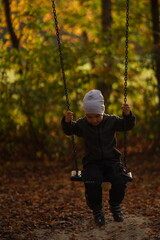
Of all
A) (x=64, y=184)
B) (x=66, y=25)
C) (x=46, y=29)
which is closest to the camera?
(x=64, y=184)

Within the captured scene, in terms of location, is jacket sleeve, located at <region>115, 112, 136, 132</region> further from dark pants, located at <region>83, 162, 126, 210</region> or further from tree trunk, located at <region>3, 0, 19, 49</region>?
tree trunk, located at <region>3, 0, 19, 49</region>

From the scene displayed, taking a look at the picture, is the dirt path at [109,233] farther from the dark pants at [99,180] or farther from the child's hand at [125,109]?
the child's hand at [125,109]

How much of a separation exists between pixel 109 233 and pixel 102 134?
45.8 inches

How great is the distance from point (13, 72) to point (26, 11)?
158cm

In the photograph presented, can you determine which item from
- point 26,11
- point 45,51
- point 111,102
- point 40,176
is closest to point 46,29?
point 26,11

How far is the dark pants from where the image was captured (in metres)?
5.02

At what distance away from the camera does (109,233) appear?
5355 millimetres

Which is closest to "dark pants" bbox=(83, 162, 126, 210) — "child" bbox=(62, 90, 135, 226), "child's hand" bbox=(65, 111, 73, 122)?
"child" bbox=(62, 90, 135, 226)

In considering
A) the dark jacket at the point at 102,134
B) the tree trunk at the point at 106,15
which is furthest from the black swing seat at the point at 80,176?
the tree trunk at the point at 106,15

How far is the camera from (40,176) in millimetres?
9062

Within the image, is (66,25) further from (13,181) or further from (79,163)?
(13,181)

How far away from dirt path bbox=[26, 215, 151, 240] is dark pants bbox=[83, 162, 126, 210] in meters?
0.38

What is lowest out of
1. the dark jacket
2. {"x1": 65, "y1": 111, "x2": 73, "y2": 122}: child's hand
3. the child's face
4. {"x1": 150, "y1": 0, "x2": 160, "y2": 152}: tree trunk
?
the dark jacket

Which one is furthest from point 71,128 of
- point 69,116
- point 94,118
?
point 94,118
